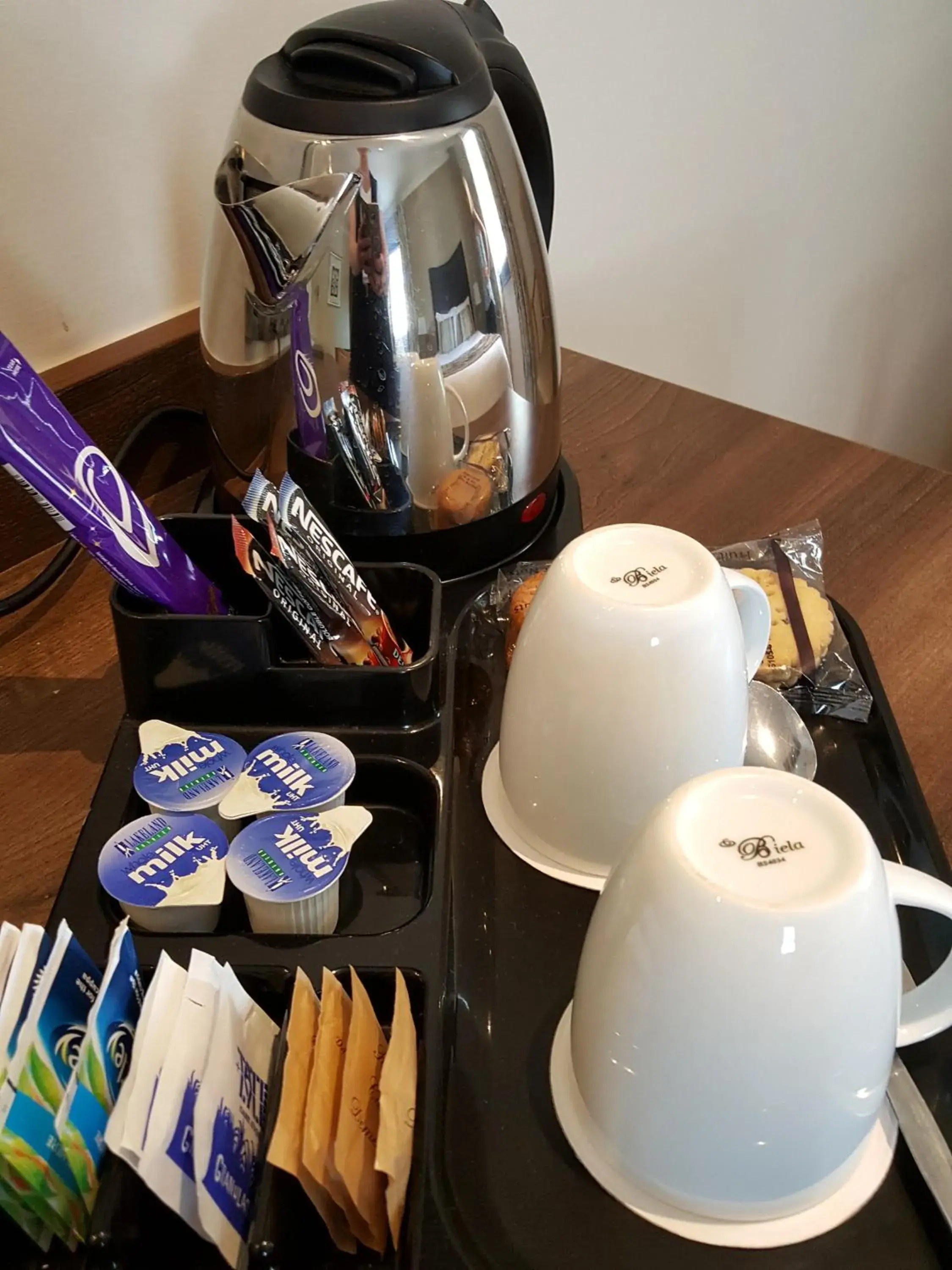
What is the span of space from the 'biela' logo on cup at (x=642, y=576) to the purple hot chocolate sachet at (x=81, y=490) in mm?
226

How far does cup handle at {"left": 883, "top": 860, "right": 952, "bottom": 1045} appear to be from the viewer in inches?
13.9

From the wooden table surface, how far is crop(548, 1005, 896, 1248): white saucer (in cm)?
19

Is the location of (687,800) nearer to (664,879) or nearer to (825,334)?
(664,879)

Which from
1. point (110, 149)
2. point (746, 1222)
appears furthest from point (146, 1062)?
point (110, 149)

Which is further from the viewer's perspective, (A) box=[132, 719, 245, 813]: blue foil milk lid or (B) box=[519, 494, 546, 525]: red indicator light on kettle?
(B) box=[519, 494, 546, 525]: red indicator light on kettle

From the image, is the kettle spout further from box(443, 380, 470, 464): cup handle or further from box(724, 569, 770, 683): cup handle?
box(724, 569, 770, 683): cup handle

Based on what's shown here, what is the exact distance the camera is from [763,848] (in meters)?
0.34

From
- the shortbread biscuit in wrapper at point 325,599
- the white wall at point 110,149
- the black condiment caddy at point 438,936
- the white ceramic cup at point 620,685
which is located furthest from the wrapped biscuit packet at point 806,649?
the white wall at point 110,149

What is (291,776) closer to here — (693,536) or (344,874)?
(344,874)

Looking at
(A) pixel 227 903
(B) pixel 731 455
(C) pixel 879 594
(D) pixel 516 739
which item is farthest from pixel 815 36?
(A) pixel 227 903

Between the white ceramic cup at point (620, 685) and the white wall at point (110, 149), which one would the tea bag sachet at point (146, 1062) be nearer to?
the white ceramic cup at point (620, 685)

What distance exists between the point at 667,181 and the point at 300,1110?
1122 millimetres

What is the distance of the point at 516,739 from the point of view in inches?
19.2

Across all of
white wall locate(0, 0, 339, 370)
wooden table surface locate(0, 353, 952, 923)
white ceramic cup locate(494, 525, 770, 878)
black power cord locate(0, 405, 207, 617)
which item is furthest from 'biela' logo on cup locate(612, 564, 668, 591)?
white wall locate(0, 0, 339, 370)
